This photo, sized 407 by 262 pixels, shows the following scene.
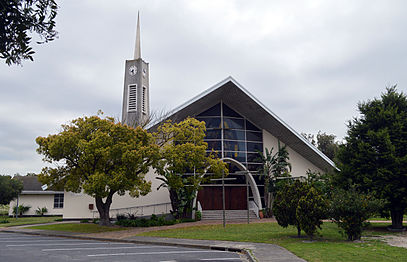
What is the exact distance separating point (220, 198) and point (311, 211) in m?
14.3

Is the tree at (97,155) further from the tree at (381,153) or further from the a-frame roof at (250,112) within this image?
the tree at (381,153)

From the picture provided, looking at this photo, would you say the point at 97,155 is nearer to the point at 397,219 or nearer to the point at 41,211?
the point at 397,219

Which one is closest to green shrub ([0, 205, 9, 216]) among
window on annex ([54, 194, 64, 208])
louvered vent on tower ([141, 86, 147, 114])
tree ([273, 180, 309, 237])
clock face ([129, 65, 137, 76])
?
window on annex ([54, 194, 64, 208])

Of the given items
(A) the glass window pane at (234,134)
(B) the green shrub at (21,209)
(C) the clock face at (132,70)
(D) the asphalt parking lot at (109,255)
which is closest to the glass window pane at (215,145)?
(A) the glass window pane at (234,134)

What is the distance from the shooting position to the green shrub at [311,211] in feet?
38.2

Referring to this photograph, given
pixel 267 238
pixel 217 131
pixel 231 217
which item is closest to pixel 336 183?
pixel 267 238

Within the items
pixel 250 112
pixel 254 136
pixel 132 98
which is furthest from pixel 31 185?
pixel 250 112

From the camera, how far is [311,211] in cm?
1170

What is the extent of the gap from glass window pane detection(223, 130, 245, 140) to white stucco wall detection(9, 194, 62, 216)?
727 inches

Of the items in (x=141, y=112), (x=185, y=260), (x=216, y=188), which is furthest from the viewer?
(x=141, y=112)

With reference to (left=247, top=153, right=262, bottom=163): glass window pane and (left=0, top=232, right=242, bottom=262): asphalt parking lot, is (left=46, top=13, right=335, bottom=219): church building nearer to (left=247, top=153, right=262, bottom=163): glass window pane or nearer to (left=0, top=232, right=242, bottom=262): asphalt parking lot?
(left=247, top=153, right=262, bottom=163): glass window pane

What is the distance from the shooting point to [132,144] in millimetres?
16969

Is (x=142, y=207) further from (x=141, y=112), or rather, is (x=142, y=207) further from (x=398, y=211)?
(x=398, y=211)

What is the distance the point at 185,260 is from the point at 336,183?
10551 millimetres
